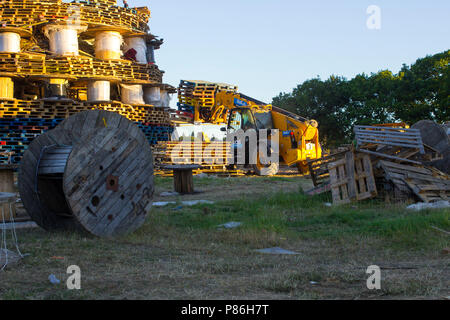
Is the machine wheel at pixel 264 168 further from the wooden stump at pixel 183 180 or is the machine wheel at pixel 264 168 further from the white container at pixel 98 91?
the white container at pixel 98 91

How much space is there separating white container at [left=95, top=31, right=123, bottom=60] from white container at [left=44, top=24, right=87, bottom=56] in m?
1.38

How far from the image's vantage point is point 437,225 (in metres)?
8.34

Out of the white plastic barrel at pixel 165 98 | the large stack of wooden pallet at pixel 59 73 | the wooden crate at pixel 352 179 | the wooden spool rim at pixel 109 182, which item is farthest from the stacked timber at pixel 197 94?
the wooden spool rim at pixel 109 182

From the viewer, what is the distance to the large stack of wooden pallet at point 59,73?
806 inches

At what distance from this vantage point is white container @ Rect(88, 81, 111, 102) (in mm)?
Answer: 22266

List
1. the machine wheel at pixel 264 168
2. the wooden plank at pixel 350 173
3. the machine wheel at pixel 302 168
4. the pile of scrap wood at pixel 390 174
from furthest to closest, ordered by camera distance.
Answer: the machine wheel at pixel 302 168 → the machine wheel at pixel 264 168 → the wooden plank at pixel 350 173 → the pile of scrap wood at pixel 390 174

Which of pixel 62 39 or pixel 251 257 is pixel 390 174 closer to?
pixel 251 257

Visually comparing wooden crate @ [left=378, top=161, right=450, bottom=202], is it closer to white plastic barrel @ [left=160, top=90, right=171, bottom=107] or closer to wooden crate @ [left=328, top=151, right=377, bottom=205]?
wooden crate @ [left=328, top=151, right=377, bottom=205]

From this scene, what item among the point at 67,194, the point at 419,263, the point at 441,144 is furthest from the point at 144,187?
the point at 441,144

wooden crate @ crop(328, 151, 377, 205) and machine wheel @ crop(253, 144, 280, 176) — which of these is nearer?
wooden crate @ crop(328, 151, 377, 205)

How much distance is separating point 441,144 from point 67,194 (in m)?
10.7

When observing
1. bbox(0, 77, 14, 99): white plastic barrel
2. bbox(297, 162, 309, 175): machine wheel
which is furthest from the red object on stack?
bbox(297, 162, 309, 175): machine wheel

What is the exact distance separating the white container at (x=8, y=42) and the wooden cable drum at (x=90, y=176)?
14899 mm
